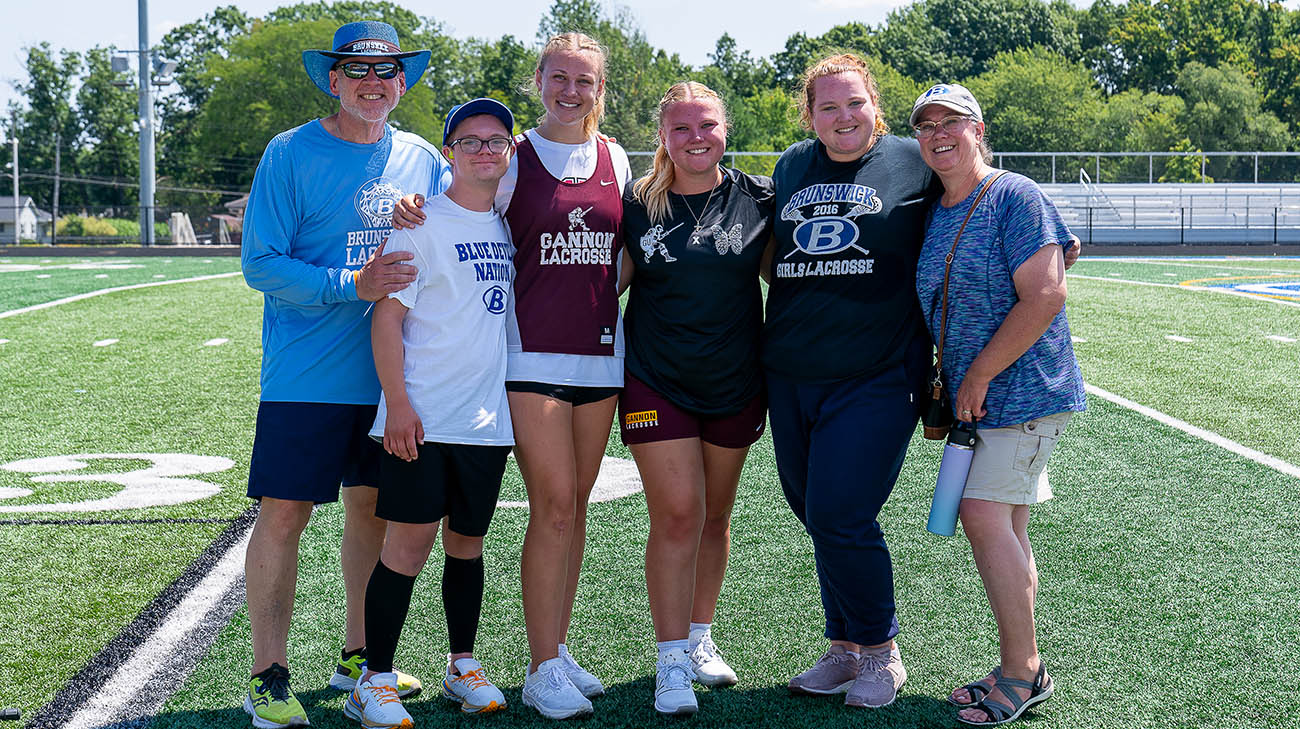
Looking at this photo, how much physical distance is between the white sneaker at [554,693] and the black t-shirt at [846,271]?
42.0 inches

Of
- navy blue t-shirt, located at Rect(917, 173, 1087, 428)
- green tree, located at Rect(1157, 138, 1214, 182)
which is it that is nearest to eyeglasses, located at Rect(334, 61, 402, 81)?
navy blue t-shirt, located at Rect(917, 173, 1087, 428)

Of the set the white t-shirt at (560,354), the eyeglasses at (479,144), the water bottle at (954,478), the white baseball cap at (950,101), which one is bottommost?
the water bottle at (954,478)

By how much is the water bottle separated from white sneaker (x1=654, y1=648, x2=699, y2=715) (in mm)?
805

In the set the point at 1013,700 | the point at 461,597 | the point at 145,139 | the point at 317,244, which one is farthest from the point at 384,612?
the point at 145,139

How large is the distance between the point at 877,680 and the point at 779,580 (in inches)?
45.8

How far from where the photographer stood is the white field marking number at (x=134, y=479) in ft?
18.3

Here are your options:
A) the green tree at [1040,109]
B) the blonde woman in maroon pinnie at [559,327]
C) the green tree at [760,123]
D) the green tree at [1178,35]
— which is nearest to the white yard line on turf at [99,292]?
the blonde woman in maroon pinnie at [559,327]

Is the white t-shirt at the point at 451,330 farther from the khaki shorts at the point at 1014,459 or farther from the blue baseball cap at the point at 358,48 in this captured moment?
the khaki shorts at the point at 1014,459

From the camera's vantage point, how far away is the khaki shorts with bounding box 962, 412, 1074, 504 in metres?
3.27

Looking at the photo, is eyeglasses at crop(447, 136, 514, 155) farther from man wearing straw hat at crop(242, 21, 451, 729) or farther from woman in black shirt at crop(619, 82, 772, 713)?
woman in black shirt at crop(619, 82, 772, 713)

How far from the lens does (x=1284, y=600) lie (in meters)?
4.16

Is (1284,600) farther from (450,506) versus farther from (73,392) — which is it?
(73,392)

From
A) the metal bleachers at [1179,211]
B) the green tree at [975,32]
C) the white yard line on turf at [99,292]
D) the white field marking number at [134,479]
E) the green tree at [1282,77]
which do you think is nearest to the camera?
the white field marking number at [134,479]

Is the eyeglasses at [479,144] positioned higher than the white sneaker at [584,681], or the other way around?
the eyeglasses at [479,144]
